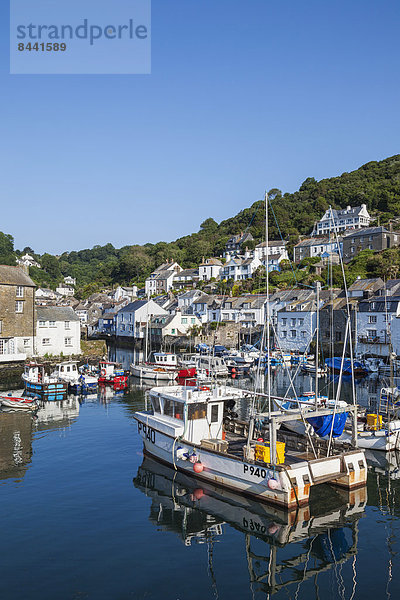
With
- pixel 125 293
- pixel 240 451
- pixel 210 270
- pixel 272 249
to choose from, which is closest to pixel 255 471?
pixel 240 451

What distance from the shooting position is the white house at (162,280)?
11772 centimetres

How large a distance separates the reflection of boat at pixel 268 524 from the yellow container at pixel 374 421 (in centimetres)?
611

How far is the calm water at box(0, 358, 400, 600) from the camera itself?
12.0 metres

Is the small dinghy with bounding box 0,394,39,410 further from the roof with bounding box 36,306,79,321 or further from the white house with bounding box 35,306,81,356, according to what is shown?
the roof with bounding box 36,306,79,321

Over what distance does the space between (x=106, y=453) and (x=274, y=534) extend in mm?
11088

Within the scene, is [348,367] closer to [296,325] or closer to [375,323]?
[375,323]

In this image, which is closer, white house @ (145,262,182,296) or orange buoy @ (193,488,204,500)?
orange buoy @ (193,488,204,500)

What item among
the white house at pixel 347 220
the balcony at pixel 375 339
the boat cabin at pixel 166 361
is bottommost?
the boat cabin at pixel 166 361

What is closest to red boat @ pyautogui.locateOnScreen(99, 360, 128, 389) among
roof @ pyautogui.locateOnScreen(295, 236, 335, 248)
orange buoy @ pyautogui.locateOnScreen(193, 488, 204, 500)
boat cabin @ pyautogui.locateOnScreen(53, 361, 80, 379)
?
boat cabin @ pyautogui.locateOnScreen(53, 361, 80, 379)

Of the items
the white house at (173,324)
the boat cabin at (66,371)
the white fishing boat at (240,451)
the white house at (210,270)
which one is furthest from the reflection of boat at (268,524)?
the white house at (210,270)

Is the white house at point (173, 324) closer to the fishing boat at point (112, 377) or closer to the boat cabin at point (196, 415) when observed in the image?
the fishing boat at point (112, 377)

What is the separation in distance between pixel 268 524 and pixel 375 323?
46820 millimetres

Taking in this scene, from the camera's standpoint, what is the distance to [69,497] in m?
17.7

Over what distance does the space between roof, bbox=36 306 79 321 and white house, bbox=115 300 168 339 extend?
20890mm
